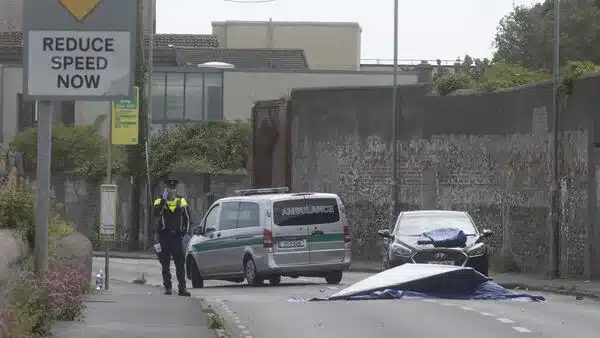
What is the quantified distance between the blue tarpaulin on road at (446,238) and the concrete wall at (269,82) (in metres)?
44.7

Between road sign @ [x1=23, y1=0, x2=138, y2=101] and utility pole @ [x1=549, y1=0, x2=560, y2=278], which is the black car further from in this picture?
road sign @ [x1=23, y1=0, x2=138, y2=101]

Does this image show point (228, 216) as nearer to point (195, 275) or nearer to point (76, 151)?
point (195, 275)

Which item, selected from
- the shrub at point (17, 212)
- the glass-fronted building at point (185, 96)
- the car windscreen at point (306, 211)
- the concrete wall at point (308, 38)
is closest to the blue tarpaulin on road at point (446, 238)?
the car windscreen at point (306, 211)

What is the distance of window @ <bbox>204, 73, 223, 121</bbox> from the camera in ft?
235

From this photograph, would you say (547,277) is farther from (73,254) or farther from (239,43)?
(239,43)

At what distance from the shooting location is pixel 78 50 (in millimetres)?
13805

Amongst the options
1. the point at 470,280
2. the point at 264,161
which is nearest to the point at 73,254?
the point at 470,280

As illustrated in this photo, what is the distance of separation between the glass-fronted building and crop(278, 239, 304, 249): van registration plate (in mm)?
42896

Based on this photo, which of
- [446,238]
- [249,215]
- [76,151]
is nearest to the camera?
[446,238]

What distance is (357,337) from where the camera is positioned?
607 inches

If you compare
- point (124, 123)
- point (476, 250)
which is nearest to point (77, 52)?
point (476, 250)

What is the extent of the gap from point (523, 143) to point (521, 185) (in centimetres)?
110

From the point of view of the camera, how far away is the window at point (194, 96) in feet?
234

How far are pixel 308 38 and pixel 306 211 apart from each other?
64756 millimetres
